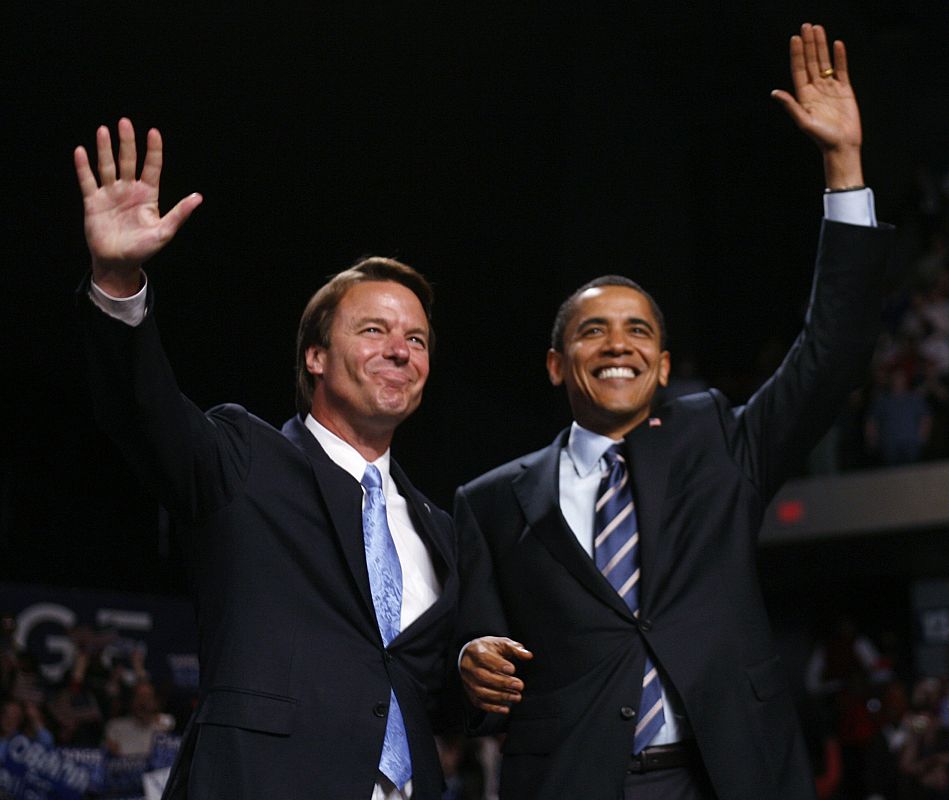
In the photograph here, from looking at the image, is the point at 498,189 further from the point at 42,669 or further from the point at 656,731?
the point at 656,731

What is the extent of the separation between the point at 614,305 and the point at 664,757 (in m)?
0.89

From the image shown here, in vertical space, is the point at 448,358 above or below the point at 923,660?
above

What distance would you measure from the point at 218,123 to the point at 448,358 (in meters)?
2.52

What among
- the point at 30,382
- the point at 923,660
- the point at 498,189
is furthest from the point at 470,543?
the point at 923,660

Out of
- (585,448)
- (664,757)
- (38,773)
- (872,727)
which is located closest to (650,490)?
(585,448)

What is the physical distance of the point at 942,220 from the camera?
33.3 ft

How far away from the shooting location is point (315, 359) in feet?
7.66

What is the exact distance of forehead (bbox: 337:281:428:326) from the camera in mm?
2291

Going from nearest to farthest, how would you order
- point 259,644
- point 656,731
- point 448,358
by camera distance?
point 259,644, point 656,731, point 448,358

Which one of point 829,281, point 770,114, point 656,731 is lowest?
point 656,731

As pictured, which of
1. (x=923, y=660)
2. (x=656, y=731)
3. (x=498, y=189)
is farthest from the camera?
(x=923, y=660)

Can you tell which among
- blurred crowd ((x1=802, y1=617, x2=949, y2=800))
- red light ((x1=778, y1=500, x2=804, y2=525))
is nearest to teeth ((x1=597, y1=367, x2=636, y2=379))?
blurred crowd ((x1=802, y1=617, x2=949, y2=800))

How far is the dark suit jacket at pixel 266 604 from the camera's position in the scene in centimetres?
176

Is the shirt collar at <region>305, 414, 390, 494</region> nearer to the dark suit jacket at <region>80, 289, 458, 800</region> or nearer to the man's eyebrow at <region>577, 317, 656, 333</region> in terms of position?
the dark suit jacket at <region>80, 289, 458, 800</region>
